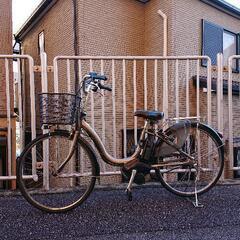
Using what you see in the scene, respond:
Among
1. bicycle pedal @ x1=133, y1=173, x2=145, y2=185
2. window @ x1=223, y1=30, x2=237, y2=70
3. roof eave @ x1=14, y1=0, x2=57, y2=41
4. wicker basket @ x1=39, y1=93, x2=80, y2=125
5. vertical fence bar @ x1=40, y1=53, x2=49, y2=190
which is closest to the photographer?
wicker basket @ x1=39, y1=93, x2=80, y2=125

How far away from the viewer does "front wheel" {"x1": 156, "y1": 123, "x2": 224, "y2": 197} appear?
3.22 m

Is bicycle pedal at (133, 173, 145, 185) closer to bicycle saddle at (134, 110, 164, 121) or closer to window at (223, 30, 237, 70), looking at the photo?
bicycle saddle at (134, 110, 164, 121)

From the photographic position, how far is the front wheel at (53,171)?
2914 millimetres

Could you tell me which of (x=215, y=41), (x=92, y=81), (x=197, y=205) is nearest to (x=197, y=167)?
(x=197, y=205)

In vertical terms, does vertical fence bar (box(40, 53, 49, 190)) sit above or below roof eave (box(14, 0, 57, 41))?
below

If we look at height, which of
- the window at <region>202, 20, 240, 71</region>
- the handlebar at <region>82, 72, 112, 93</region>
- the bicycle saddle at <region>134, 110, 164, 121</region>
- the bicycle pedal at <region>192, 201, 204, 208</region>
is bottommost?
the bicycle pedal at <region>192, 201, 204, 208</region>

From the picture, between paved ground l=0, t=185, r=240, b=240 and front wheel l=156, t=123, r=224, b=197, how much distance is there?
114 mm

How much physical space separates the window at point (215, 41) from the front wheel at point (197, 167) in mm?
8638

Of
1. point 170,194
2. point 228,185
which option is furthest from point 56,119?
point 228,185

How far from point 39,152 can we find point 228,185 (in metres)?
1.95

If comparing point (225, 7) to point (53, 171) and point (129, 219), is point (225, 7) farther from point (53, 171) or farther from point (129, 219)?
point (129, 219)

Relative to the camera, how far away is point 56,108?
2809 millimetres

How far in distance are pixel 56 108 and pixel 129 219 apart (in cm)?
102

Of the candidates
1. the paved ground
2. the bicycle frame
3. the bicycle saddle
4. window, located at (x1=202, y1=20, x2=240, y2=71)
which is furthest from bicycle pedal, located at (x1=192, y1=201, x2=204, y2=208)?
window, located at (x1=202, y1=20, x2=240, y2=71)
